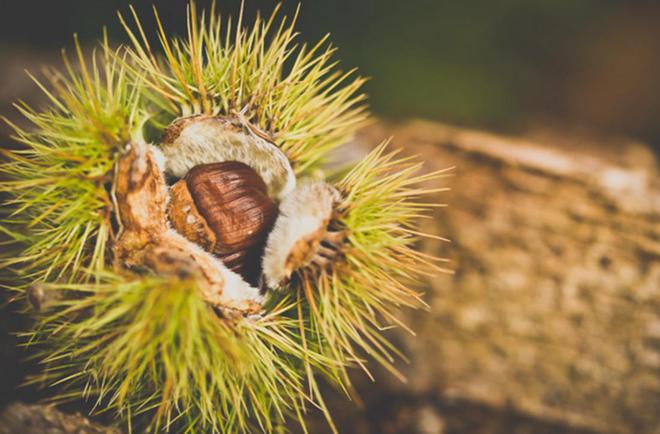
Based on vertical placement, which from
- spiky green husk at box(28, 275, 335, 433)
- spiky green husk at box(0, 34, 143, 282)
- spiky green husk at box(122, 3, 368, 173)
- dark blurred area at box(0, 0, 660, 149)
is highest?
dark blurred area at box(0, 0, 660, 149)

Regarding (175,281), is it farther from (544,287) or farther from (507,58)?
(507,58)

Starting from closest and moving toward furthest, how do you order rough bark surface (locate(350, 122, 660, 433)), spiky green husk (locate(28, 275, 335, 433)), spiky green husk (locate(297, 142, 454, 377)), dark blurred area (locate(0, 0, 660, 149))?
spiky green husk (locate(28, 275, 335, 433))
spiky green husk (locate(297, 142, 454, 377))
rough bark surface (locate(350, 122, 660, 433))
dark blurred area (locate(0, 0, 660, 149))

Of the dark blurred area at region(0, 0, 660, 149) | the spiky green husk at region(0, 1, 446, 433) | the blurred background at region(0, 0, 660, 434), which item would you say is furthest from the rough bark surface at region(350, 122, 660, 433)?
the spiky green husk at region(0, 1, 446, 433)

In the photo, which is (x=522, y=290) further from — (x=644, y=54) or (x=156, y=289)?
(x=644, y=54)

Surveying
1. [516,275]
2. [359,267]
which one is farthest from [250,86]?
[516,275]

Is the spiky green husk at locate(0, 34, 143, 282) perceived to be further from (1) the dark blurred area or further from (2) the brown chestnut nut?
(1) the dark blurred area

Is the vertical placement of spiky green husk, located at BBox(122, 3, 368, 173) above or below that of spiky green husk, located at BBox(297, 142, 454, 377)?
above
